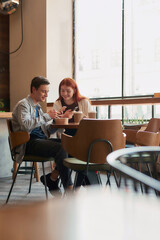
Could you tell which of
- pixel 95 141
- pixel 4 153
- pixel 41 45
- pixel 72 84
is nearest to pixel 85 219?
pixel 95 141

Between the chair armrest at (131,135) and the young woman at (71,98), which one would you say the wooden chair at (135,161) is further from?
the young woman at (71,98)

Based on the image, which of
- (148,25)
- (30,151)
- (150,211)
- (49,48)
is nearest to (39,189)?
(30,151)

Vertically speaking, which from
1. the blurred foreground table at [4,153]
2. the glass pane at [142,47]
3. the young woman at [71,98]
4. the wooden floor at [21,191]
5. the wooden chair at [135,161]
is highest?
the glass pane at [142,47]

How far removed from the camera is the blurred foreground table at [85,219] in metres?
0.49

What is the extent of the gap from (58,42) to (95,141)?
11.7 ft

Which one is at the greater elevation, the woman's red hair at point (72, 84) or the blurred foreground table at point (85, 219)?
the woman's red hair at point (72, 84)

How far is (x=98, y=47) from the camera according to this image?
536 centimetres

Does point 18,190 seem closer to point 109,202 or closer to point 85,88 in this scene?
point 85,88

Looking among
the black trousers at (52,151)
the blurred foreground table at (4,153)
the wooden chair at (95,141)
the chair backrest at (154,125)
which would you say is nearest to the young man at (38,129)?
the black trousers at (52,151)

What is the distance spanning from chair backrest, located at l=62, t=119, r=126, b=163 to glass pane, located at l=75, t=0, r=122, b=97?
281 cm

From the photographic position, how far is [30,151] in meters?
2.94

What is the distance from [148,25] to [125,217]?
14.8 ft

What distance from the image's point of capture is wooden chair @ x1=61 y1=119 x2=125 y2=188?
7.34 feet

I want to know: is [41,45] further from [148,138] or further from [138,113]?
[148,138]
